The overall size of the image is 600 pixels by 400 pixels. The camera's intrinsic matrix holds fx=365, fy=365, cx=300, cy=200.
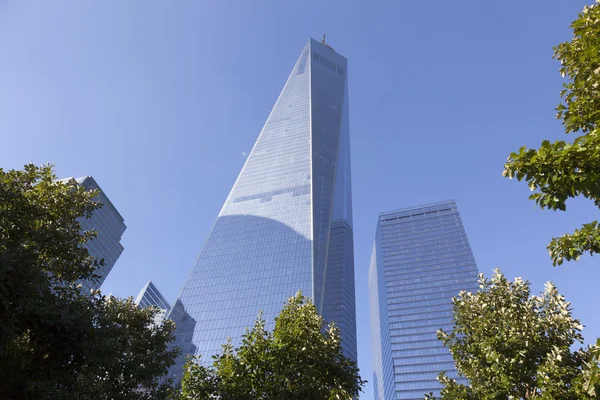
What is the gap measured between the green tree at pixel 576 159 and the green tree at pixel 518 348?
17.6 feet

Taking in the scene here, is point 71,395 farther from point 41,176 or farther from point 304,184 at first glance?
point 304,184

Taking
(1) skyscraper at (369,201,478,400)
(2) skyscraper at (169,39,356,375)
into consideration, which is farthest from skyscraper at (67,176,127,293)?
(1) skyscraper at (369,201,478,400)

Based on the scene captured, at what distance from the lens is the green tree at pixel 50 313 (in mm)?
11109

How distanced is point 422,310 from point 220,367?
170140 mm

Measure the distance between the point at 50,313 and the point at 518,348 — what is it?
51.1 ft

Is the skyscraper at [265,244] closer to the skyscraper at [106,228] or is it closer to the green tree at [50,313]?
the skyscraper at [106,228]

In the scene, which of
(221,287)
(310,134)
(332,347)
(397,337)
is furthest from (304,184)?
(332,347)

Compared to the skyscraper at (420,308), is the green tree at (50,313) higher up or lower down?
lower down

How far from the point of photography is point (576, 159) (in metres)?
7.00

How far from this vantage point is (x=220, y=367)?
1573cm

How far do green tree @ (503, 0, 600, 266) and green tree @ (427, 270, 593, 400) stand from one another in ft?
17.6

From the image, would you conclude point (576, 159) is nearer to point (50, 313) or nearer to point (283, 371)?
point (283, 371)

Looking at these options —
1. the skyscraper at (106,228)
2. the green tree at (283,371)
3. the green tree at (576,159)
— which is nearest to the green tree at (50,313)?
the green tree at (283,371)

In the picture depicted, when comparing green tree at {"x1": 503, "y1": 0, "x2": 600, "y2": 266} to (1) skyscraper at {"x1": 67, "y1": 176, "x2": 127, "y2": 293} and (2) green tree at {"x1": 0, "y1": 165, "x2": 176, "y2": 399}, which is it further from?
→ (1) skyscraper at {"x1": 67, "y1": 176, "x2": 127, "y2": 293}
